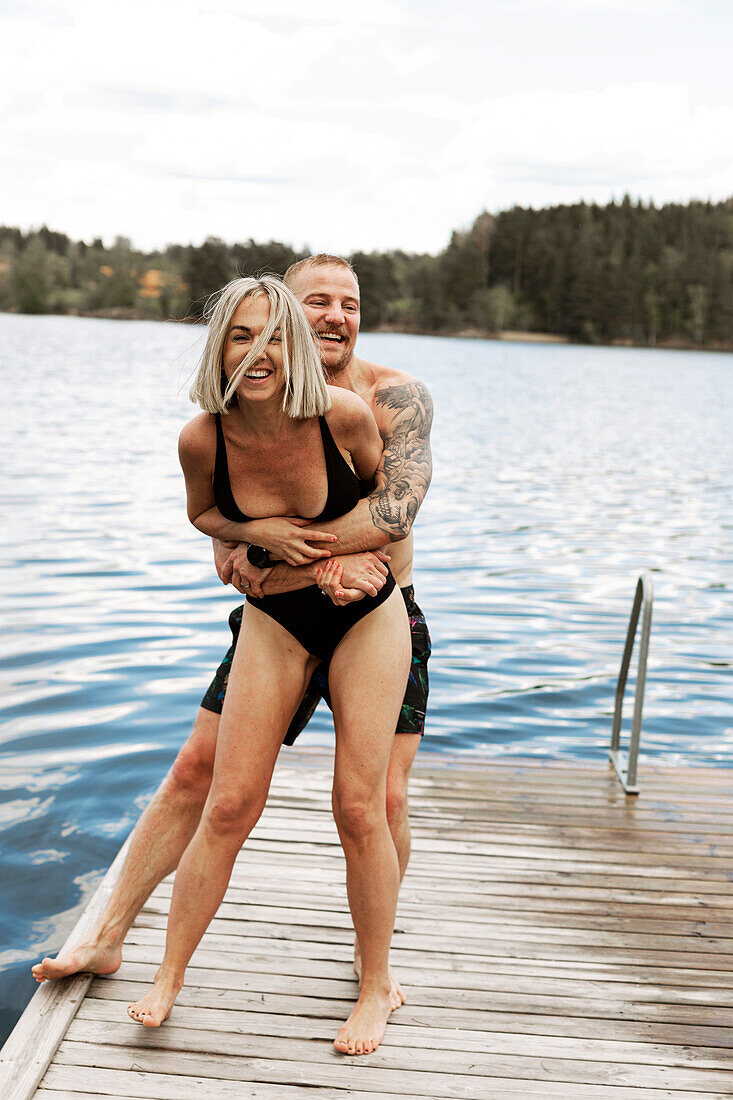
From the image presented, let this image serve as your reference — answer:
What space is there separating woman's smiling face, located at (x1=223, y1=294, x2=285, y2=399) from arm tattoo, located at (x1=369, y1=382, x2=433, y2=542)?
0.45 meters

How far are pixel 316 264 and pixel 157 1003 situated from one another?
2170 mm

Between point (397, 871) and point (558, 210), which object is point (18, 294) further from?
point (397, 871)

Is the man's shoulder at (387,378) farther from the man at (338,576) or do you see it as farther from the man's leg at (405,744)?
the man's leg at (405,744)

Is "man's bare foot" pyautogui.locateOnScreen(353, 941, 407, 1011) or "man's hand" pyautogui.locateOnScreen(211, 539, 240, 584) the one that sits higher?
"man's hand" pyautogui.locateOnScreen(211, 539, 240, 584)

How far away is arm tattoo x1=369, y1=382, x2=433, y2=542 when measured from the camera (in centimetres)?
288

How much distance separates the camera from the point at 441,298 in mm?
93688

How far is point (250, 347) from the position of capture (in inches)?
104

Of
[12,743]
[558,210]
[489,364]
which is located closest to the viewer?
[12,743]

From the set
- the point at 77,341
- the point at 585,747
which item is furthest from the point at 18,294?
the point at 585,747

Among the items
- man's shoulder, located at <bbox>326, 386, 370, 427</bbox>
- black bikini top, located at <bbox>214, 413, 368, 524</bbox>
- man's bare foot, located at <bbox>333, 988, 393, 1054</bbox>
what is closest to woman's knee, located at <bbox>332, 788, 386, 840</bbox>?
man's bare foot, located at <bbox>333, 988, 393, 1054</bbox>

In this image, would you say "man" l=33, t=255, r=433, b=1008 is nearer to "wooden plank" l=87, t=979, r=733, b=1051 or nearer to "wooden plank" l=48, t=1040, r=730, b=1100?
"wooden plank" l=87, t=979, r=733, b=1051

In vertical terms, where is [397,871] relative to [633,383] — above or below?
above

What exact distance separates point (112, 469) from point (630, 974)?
55.3 ft

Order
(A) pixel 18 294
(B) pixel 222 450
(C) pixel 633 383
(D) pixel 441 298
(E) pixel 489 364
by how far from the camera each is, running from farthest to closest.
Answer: (A) pixel 18 294 → (D) pixel 441 298 → (E) pixel 489 364 → (C) pixel 633 383 → (B) pixel 222 450
